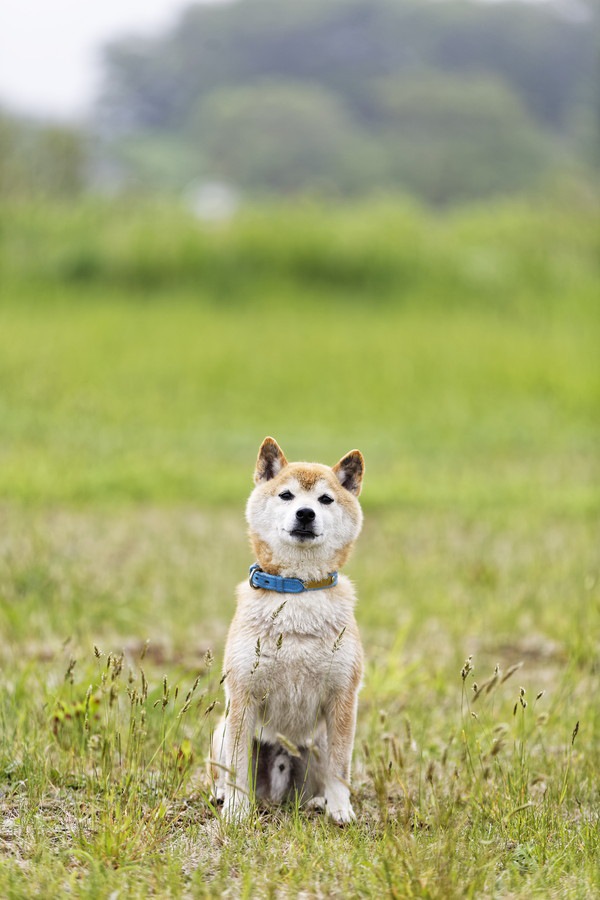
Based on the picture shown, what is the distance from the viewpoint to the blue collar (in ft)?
12.2

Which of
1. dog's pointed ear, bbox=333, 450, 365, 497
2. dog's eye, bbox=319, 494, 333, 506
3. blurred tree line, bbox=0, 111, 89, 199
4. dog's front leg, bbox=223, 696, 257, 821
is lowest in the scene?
dog's front leg, bbox=223, 696, 257, 821

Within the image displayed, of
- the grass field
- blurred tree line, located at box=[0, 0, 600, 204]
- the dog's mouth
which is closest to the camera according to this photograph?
the grass field

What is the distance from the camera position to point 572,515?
34.3ft

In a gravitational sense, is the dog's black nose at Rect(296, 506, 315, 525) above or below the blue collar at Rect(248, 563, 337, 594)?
above

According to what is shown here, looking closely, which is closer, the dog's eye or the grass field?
the grass field

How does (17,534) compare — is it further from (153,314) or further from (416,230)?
(416,230)

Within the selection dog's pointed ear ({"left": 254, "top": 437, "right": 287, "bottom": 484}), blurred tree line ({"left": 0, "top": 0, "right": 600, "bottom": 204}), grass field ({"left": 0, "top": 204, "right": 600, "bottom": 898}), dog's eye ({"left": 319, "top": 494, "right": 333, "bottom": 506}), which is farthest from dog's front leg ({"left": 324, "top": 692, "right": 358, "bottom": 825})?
blurred tree line ({"left": 0, "top": 0, "right": 600, "bottom": 204})

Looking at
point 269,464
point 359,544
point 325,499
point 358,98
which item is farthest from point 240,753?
point 358,98

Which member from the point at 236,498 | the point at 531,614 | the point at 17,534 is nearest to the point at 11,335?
the point at 236,498

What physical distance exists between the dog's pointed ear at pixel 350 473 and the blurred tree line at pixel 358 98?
131ft

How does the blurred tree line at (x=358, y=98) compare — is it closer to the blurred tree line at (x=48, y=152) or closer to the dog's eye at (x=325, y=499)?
the blurred tree line at (x=48, y=152)

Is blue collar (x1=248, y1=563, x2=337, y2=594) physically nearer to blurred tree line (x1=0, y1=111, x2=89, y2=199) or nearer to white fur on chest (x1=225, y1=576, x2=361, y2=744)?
white fur on chest (x1=225, y1=576, x2=361, y2=744)

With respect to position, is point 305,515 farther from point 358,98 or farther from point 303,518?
point 358,98

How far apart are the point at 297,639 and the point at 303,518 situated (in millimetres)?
445
